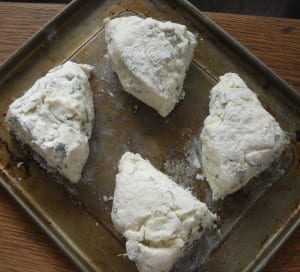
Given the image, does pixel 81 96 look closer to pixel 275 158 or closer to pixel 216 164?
pixel 216 164

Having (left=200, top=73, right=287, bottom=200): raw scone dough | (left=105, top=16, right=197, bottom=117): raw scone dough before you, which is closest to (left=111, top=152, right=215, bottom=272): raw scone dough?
(left=200, top=73, right=287, bottom=200): raw scone dough

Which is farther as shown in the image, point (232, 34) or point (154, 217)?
point (232, 34)

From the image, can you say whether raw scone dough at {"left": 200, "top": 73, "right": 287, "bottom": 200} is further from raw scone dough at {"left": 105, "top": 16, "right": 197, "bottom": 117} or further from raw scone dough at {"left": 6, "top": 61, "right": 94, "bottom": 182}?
raw scone dough at {"left": 6, "top": 61, "right": 94, "bottom": 182}

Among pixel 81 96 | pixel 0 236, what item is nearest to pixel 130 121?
pixel 81 96

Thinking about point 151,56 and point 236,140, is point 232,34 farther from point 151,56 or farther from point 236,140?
point 236,140

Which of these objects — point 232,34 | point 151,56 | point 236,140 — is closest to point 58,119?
point 151,56

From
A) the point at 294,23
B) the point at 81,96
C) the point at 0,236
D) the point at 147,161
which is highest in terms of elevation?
the point at 294,23
